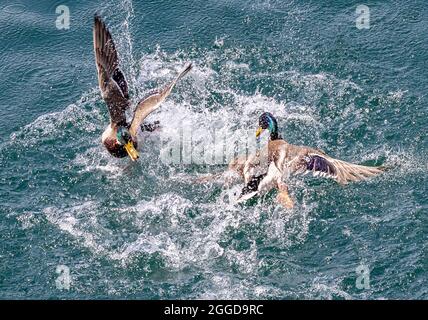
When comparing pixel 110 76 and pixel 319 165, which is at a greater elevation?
pixel 110 76

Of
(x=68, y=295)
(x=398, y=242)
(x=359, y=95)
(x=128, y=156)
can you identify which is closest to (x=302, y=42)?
(x=359, y=95)

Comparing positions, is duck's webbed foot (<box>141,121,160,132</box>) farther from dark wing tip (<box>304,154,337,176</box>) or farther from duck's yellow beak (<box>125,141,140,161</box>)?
dark wing tip (<box>304,154,337,176</box>)

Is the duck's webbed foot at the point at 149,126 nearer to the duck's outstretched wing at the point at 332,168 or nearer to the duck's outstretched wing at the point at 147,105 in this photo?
the duck's outstretched wing at the point at 147,105

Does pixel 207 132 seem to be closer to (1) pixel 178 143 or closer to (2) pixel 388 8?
(1) pixel 178 143

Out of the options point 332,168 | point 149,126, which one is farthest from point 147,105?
point 332,168

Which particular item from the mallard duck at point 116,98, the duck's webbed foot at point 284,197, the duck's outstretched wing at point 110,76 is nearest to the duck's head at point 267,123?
the duck's webbed foot at point 284,197

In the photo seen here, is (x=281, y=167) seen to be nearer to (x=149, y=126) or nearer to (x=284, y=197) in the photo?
(x=284, y=197)

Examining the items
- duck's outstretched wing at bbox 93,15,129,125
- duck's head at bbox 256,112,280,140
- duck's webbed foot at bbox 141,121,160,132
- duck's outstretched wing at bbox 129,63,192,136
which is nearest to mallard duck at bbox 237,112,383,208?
duck's head at bbox 256,112,280,140
